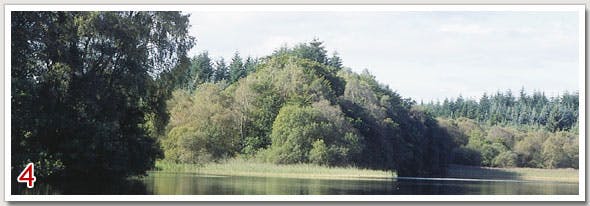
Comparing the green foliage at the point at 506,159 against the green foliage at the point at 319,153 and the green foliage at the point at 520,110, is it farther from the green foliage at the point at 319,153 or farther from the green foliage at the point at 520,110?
the green foliage at the point at 319,153

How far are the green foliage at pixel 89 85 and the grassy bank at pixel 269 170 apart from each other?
287cm

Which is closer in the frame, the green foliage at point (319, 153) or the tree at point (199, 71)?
the tree at point (199, 71)

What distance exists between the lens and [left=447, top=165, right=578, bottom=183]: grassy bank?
1457 cm

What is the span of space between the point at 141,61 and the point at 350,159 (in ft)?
42.1

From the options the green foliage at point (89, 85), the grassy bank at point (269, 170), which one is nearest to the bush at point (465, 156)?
the grassy bank at point (269, 170)

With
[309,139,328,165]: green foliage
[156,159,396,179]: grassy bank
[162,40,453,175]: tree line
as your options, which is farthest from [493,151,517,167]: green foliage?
[309,139,328,165]: green foliage

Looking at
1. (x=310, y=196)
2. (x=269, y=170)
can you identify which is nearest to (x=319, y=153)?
(x=269, y=170)

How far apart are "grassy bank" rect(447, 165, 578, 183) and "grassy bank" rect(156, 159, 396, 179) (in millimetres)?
2426

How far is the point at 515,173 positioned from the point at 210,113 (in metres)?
8.44

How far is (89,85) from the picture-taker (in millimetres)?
14930

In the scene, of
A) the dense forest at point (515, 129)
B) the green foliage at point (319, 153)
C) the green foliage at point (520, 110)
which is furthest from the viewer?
the green foliage at point (319, 153)

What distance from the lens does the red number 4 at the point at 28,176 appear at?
1197 centimetres

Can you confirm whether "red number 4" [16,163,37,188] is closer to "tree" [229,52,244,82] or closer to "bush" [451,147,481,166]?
"bush" [451,147,481,166]
